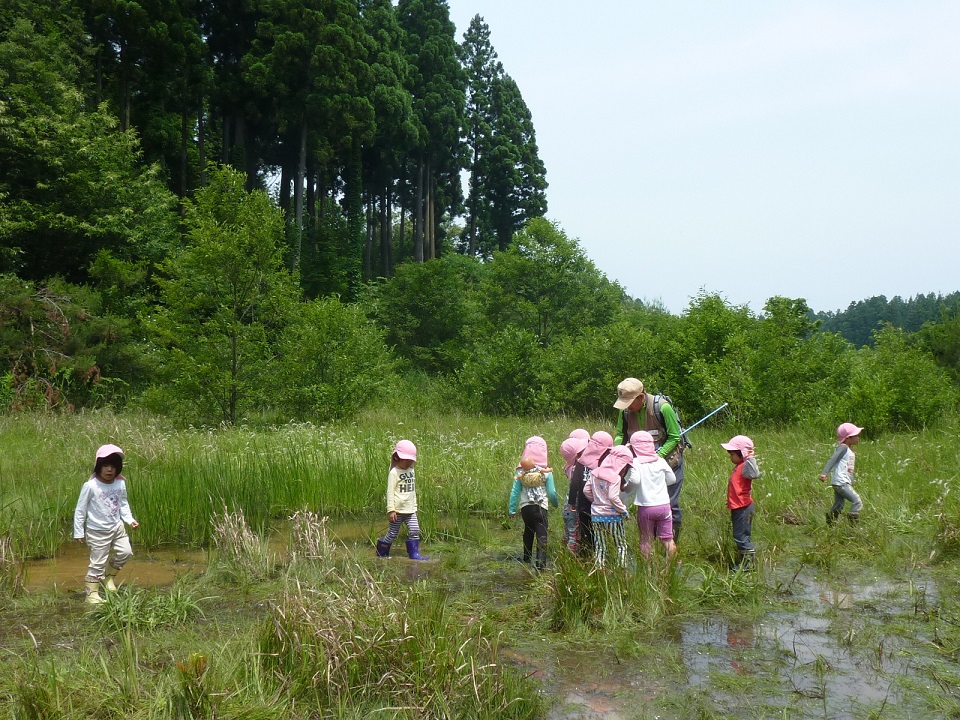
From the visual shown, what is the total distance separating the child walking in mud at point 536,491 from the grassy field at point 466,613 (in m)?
0.37

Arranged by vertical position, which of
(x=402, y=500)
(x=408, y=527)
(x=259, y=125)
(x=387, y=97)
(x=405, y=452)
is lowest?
(x=408, y=527)

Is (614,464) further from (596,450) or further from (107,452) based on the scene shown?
(107,452)

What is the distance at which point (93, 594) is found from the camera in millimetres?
6414

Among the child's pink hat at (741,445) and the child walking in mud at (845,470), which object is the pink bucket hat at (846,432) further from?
the child's pink hat at (741,445)

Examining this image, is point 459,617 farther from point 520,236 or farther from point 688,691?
point 520,236

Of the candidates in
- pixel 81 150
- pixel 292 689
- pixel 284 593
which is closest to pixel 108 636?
pixel 284 593

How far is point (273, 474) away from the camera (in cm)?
988

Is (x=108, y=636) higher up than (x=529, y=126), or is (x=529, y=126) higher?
(x=529, y=126)

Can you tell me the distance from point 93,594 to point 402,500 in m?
2.82

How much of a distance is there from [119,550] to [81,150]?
2265cm

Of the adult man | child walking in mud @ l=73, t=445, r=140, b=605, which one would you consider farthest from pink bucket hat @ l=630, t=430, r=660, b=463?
child walking in mud @ l=73, t=445, r=140, b=605

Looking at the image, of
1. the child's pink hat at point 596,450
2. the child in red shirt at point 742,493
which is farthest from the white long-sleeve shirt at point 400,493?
the child in red shirt at point 742,493

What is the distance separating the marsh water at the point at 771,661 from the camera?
4.51m

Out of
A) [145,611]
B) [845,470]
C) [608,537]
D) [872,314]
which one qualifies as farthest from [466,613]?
[872,314]
